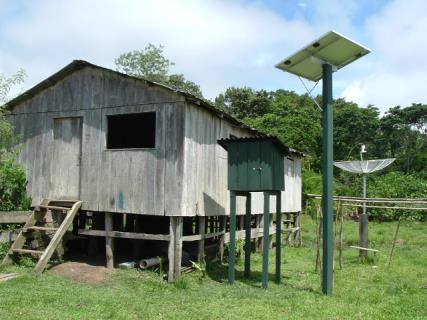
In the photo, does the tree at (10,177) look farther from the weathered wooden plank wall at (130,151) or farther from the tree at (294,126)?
the tree at (294,126)

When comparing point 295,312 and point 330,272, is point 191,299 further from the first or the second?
point 330,272

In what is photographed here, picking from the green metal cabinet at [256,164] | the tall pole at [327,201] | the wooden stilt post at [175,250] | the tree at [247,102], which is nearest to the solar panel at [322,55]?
the tall pole at [327,201]

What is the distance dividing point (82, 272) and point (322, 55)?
740 centimetres

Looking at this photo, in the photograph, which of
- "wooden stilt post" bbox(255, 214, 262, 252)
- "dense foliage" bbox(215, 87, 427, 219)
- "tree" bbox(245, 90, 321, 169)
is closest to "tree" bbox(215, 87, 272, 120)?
"dense foliage" bbox(215, 87, 427, 219)

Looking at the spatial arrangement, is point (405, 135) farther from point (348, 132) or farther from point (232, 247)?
point (232, 247)

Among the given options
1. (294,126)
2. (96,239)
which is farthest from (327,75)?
(294,126)

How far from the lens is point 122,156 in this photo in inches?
463

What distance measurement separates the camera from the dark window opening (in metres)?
A: 15.1

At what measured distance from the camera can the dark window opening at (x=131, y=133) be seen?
49.4ft

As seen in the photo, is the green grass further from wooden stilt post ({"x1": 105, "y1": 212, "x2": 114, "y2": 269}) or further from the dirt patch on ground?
wooden stilt post ({"x1": 105, "y1": 212, "x2": 114, "y2": 269})

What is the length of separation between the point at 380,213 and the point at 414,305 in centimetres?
2350

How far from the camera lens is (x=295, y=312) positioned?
8102 mm

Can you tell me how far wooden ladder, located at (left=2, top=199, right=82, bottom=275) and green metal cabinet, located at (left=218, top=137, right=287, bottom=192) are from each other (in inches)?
166

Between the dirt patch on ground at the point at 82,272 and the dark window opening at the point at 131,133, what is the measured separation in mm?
4481
